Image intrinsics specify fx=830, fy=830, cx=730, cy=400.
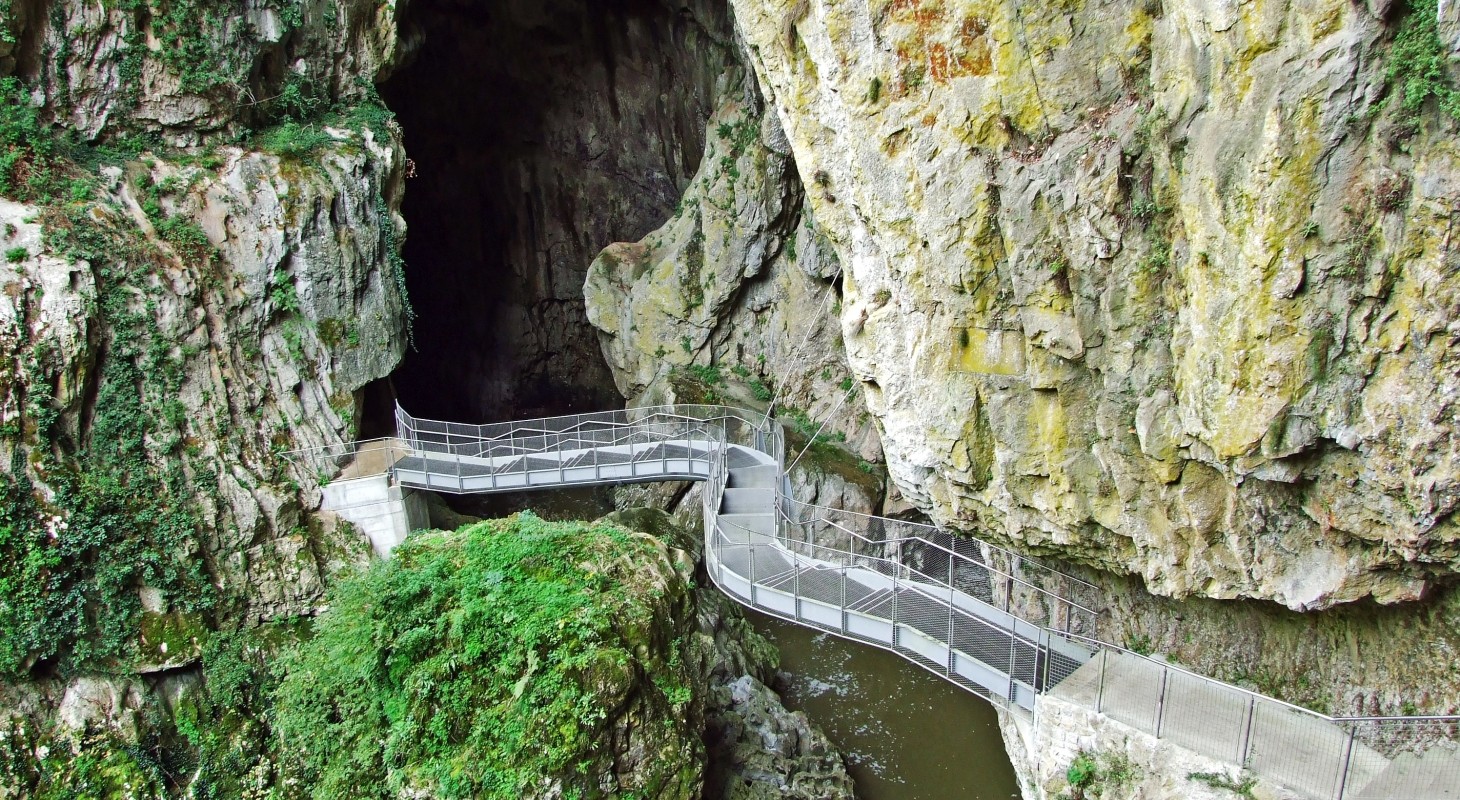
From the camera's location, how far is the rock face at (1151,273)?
20.4ft

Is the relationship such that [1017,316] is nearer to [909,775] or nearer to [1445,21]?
[1445,21]

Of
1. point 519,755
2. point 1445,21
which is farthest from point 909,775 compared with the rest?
point 1445,21

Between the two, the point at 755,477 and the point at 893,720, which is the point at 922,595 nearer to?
the point at 893,720

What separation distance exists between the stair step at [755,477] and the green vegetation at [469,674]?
484 cm

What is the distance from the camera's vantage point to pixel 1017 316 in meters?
8.80

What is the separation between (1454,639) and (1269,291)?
3765mm

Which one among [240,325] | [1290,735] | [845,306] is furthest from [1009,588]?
[240,325]

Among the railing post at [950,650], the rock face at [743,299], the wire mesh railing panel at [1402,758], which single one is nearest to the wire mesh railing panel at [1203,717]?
the wire mesh railing panel at [1402,758]

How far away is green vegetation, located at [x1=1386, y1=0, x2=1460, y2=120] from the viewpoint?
5629 millimetres

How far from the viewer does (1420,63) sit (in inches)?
224

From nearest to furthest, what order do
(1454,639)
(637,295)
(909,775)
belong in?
(1454,639), (909,775), (637,295)

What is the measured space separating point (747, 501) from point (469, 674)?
6.12m

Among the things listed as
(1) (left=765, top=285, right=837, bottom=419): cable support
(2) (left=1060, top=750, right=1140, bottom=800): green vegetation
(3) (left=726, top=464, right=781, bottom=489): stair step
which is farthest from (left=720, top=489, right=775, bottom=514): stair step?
(2) (left=1060, top=750, right=1140, bottom=800): green vegetation

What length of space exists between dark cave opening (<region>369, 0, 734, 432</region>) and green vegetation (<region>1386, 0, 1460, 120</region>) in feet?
56.7
